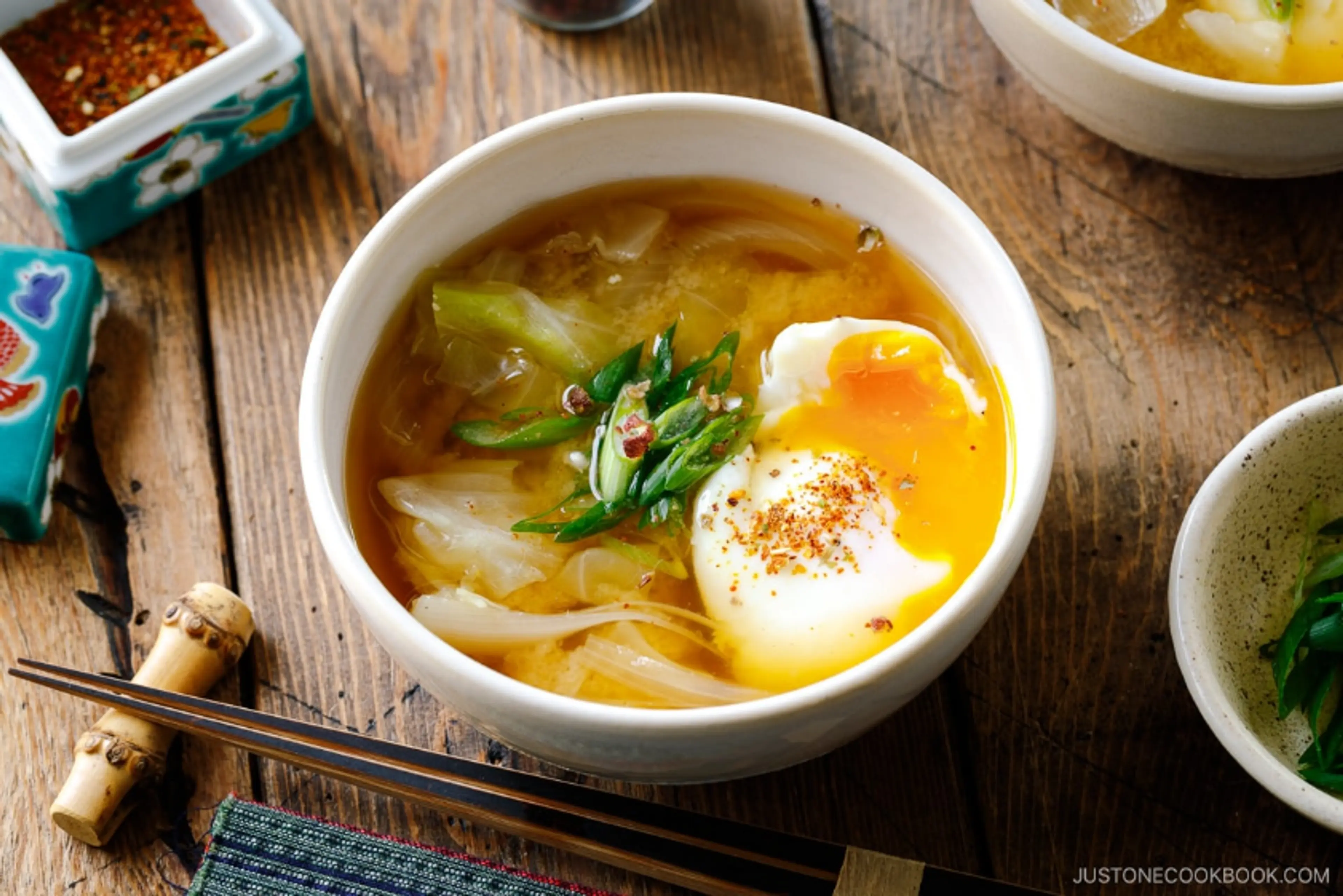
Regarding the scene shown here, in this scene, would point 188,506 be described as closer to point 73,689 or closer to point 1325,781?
point 73,689

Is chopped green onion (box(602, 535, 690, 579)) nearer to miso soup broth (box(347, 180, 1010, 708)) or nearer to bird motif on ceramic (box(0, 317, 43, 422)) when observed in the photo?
miso soup broth (box(347, 180, 1010, 708))

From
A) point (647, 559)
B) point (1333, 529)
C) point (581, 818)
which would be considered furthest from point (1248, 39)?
point (581, 818)

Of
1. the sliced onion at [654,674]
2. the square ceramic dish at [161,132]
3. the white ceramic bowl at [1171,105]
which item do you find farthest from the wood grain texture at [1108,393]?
the square ceramic dish at [161,132]

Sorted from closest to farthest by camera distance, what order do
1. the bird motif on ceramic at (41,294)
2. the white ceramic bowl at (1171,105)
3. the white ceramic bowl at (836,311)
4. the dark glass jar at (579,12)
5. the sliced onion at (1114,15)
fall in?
the white ceramic bowl at (836,311) < the white ceramic bowl at (1171,105) < the bird motif on ceramic at (41,294) < the sliced onion at (1114,15) < the dark glass jar at (579,12)

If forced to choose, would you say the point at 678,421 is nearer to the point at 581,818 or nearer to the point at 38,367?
the point at 581,818

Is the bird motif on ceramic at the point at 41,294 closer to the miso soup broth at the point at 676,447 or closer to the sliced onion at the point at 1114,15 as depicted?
the miso soup broth at the point at 676,447
